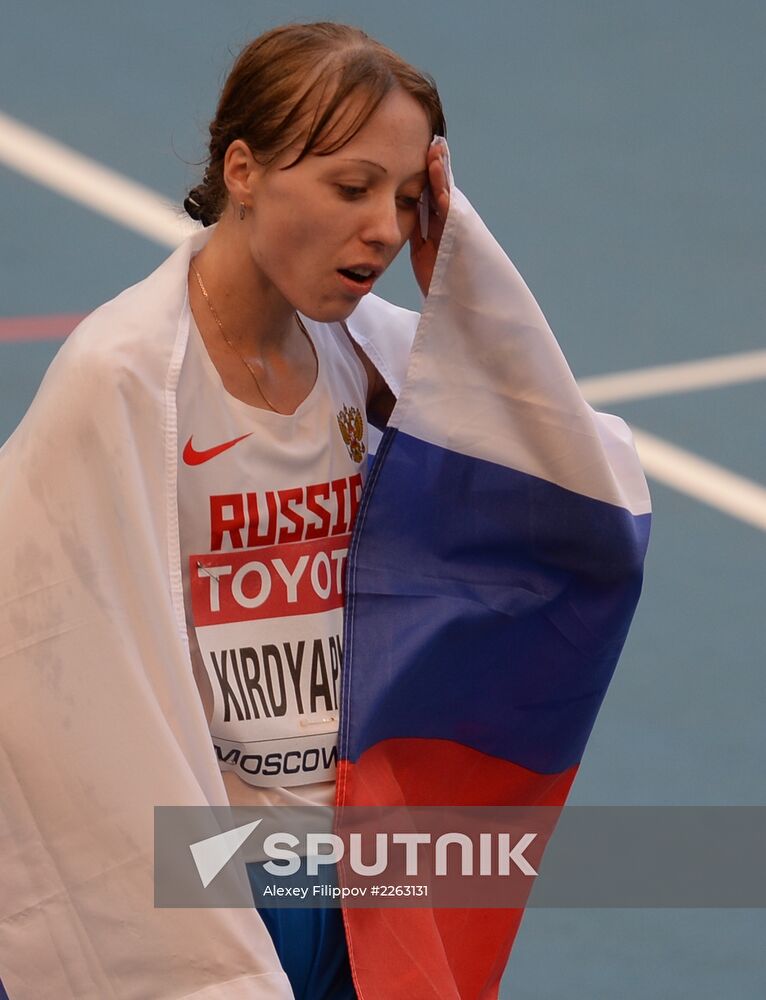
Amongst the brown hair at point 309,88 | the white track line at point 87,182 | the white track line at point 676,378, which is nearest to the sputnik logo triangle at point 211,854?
the brown hair at point 309,88

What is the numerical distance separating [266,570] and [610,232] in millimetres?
Result: 3662

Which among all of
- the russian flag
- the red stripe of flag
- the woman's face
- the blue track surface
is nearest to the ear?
the woman's face

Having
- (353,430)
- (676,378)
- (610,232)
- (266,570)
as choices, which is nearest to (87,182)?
(610,232)

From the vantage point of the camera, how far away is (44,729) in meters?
1.99

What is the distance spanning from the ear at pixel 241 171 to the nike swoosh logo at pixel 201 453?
0.87 ft

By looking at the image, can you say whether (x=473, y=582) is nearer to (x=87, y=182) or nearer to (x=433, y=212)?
(x=433, y=212)

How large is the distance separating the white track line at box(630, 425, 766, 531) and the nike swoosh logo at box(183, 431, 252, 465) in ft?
8.07

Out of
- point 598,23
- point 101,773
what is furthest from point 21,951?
point 598,23

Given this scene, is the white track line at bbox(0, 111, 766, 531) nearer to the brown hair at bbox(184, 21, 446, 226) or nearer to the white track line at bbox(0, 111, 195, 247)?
the white track line at bbox(0, 111, 195, 247)

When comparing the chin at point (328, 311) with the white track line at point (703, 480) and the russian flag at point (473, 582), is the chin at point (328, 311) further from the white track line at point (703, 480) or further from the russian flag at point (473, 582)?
the white track line at point (703, 480)

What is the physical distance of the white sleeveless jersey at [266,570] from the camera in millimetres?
2115

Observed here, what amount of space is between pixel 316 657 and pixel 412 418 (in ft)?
1.02

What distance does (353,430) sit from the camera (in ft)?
7.61

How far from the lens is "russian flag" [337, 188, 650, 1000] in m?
2.28
